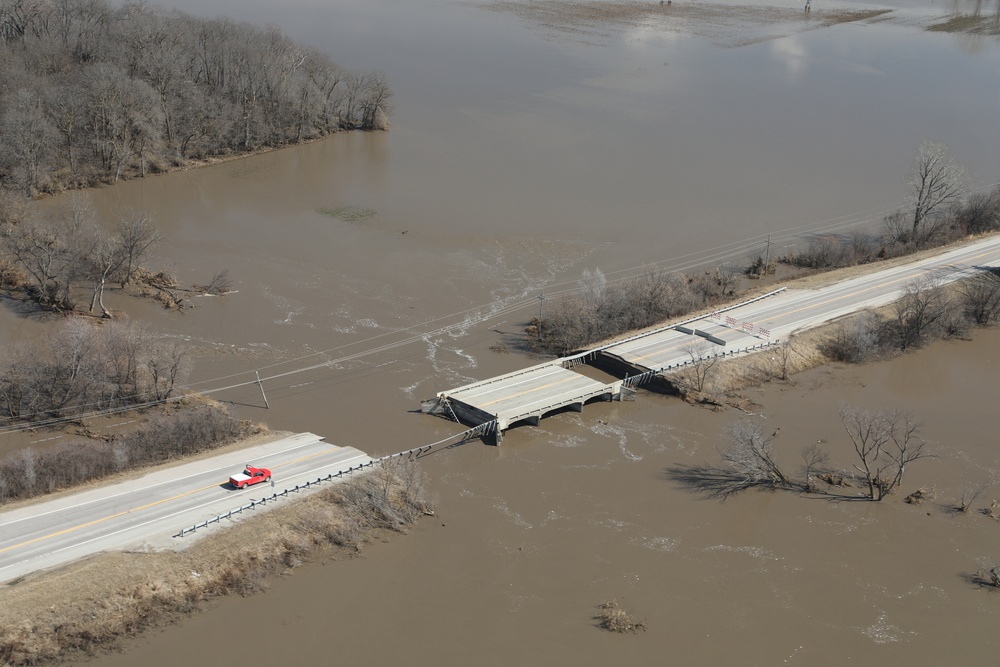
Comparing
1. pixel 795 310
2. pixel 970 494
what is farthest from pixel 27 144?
pixel 970 494

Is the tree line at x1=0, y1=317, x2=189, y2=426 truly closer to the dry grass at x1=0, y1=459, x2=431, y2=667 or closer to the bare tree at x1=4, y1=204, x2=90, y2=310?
the bare tree at x1=4, y1=204, x2=90, y2=310

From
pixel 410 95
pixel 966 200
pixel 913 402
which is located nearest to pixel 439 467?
pixel 913 402

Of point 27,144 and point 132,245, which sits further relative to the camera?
point 27,144

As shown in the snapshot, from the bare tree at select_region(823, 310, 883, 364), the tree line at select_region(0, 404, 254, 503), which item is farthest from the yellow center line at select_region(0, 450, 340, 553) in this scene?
the bare tree at select_region(823, 310, 883, 364)

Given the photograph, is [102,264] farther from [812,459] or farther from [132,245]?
[812,459]

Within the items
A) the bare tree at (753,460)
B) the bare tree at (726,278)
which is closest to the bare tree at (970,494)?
the bare tree at (753,460)

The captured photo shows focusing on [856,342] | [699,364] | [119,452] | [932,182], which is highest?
[932,182]
